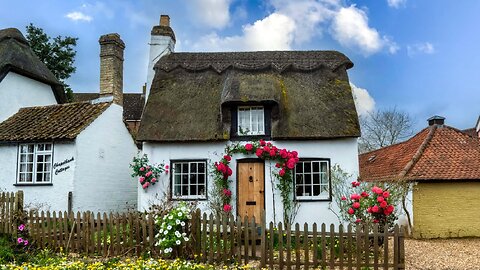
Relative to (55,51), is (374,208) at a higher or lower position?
lower

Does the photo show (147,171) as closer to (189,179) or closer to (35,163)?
(189,179)

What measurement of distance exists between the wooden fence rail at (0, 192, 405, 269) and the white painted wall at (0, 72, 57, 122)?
7.31 meters

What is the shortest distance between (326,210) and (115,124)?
8905mm

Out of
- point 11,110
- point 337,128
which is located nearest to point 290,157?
point 337,128

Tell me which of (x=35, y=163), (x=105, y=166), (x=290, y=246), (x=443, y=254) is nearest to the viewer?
(x=290, y=246)

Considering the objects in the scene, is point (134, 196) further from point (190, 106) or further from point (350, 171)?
point (350, 171)

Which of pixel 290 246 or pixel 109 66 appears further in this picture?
pixel 109 66

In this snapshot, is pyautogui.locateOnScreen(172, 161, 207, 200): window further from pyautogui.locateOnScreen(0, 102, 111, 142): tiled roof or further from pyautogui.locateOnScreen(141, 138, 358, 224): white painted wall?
pyautogui.locateOnScreen(0, 102, 111, 142): tiled roof

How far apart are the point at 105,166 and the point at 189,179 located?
13.9 ft

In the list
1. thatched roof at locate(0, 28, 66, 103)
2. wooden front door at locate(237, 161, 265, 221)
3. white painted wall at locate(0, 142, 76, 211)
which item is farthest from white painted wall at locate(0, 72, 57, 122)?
wooden front door at locate(237, 161, 265, 221)

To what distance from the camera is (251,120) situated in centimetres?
1333

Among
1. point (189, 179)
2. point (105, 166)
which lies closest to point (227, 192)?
point (189, 179)

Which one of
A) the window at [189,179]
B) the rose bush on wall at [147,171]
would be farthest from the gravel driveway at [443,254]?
the rose bush on wall at [147,171]

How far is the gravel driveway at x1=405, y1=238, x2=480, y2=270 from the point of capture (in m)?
9.58
